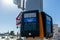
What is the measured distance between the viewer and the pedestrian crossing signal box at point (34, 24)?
441 centimetres

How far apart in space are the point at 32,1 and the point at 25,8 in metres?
0.52

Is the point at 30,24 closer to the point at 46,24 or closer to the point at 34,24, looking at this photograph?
the point at 34,24

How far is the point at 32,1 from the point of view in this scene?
5098 mm

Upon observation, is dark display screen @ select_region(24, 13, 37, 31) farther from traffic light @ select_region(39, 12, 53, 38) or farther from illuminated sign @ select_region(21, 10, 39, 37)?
traffic light @ select_region(39, 12, 53, 38)

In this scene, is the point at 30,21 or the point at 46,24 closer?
the point at 30,21

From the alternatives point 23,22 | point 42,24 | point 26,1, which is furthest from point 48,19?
point 26,1

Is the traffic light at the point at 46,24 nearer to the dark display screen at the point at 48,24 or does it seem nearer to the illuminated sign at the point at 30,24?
the dark display screen at the point at 48,24

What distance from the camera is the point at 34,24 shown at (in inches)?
174

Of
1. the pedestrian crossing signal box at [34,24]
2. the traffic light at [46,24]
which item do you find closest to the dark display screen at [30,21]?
the pedestrian crossing signal box at [34,24]

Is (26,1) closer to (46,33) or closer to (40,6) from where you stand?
(40,6)

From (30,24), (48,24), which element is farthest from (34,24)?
(48,24)

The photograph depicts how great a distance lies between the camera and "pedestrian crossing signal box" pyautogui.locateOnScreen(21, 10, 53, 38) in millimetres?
4414

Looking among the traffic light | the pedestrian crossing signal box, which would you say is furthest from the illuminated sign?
the traffic light

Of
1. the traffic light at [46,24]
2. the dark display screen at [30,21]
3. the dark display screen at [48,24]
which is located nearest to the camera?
the dark display screen at [30,21]
